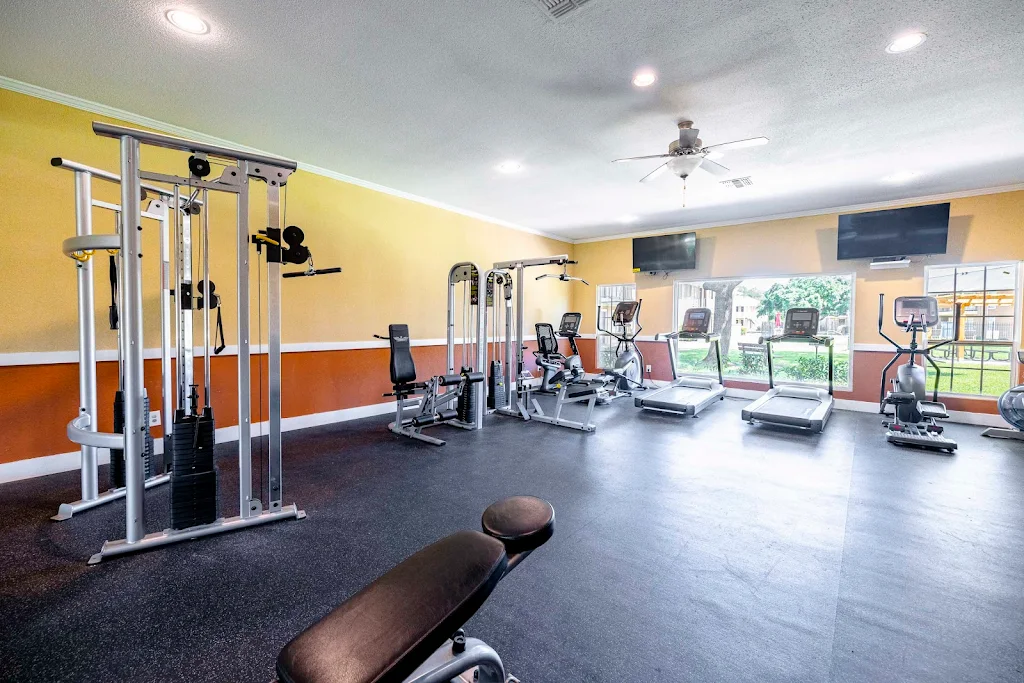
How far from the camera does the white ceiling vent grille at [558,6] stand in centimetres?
219

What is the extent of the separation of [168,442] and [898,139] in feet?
19.4

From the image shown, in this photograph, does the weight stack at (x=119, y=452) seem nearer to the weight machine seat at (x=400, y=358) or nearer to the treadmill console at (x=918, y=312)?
the weight machine seat at (x=400, y=358)

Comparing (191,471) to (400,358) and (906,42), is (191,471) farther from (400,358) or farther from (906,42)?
(906,42)

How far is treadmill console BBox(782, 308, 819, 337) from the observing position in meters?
5.71

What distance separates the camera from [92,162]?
11.0 ft

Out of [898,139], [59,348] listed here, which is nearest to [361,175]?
[59,348]

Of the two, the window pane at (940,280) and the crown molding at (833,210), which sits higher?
the crown molding at (833,210)

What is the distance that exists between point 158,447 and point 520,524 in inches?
157

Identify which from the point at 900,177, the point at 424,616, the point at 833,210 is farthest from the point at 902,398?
the point at 424,616

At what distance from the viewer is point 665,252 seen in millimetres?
7426

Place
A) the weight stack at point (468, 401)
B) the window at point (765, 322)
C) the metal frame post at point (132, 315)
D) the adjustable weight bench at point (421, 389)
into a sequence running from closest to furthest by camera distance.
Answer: the metal frame post at point (132, 315) < the adjustable weight bench at point (421, 389) < the weight stack at point (468, 401) < the window at point (765, 322)

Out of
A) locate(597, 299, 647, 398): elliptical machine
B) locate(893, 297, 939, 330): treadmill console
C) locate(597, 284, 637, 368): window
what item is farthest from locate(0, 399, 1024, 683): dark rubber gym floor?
locate(597, 284, 637, 368): window

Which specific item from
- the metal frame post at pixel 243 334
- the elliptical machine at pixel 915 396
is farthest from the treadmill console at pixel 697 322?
the metal frame post at pixel 243 334

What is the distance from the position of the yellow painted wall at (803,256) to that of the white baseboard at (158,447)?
4.90 metres
